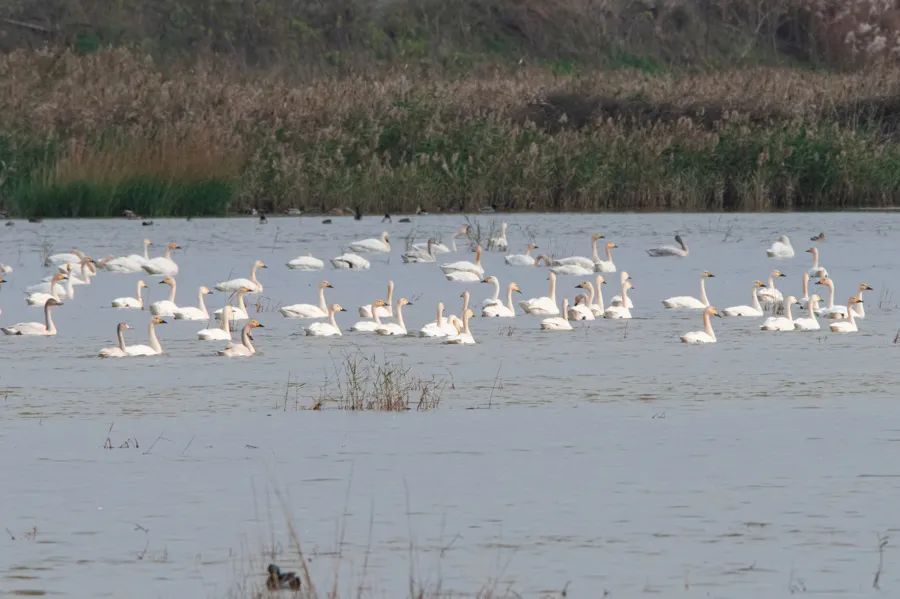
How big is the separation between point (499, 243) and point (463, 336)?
10.1m

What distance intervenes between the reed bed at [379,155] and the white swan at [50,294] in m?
9.05

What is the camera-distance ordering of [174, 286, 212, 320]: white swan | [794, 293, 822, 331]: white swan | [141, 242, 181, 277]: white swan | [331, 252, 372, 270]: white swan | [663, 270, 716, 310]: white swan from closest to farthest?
[794, 293, 822, 331]: white swan < [174, 286, 212, 320]: white swan < [663, 270, 716, 310]: white swan < [141, 242, 181, 277]: white swan < [331, 252, 372, 270]: white swan

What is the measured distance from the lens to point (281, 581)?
7.16m

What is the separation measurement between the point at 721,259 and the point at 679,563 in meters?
18.2

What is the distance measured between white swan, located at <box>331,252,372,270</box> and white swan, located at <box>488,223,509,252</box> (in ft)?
8.87

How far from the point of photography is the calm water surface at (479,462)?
7.77 metres

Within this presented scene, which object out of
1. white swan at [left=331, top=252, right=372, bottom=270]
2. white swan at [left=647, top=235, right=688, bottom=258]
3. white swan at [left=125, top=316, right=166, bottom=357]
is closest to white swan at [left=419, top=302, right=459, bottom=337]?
white swan at [left=125, top=316, right=166, bottom=357]

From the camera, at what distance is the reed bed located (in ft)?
98.0

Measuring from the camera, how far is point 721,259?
25.7 metres

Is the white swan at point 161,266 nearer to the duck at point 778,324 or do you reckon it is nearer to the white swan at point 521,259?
the white swan at point 521,259

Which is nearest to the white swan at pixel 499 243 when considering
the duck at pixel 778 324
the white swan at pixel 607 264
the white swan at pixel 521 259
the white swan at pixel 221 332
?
the white swan at pixel 521 259

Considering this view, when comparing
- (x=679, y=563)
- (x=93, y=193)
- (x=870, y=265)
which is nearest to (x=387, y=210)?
(x=93, y=193)

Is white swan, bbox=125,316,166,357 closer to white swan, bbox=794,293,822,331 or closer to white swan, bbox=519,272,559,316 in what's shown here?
white swan, bbox=519,272,559,316

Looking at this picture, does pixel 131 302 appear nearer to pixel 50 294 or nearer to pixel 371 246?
pixel 50 294
